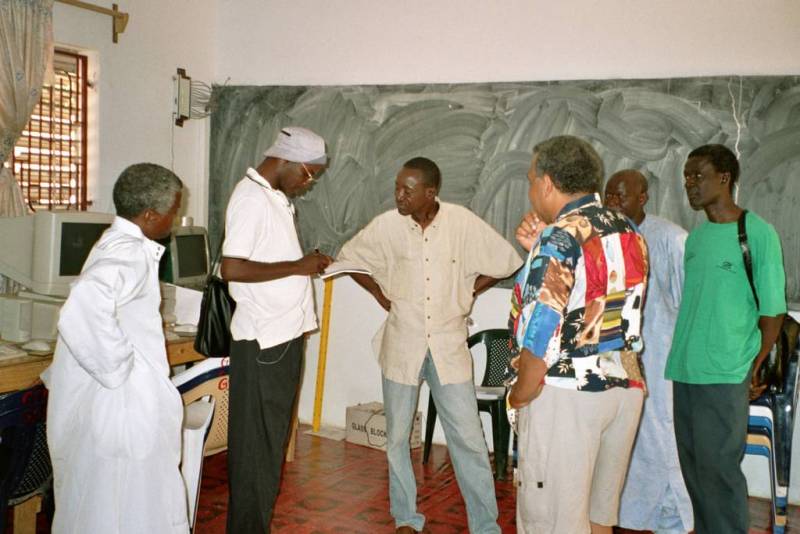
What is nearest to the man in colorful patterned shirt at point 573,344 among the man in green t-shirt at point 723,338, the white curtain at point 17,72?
the man in green t-shirt at point 723,338

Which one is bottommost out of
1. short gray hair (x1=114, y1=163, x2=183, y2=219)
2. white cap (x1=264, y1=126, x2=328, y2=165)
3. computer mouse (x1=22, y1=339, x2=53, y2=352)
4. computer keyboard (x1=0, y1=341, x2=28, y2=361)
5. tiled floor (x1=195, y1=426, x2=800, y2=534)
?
tiled floor (x1=195, y1=426, x2=800, y2=534)

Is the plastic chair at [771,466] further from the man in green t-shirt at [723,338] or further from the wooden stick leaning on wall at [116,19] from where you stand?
the wooden stick leaning on wall at [116,19]

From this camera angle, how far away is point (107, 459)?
2.44 meters

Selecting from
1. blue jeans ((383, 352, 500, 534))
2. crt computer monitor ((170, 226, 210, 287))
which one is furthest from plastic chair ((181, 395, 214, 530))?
crt computer monitor ((170, 226, 210, 287))

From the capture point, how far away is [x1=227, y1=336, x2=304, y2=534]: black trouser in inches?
117

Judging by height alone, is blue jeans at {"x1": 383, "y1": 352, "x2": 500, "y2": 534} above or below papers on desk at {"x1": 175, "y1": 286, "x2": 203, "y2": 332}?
below

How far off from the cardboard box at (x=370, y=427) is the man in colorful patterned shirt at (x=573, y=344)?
104 inches

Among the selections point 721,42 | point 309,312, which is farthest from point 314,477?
point 721,42

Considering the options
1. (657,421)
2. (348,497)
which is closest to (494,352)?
(348,497)

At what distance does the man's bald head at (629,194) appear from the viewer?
11.6ft

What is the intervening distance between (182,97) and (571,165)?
12.6ft

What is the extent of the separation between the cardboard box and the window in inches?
85.0

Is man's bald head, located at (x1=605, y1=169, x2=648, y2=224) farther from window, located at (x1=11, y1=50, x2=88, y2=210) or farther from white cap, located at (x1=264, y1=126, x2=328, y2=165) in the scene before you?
window, located at (x1=11, y1=50, x2=88, y2=210)

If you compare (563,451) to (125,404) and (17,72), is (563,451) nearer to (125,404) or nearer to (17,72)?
Answer: (125,404)
